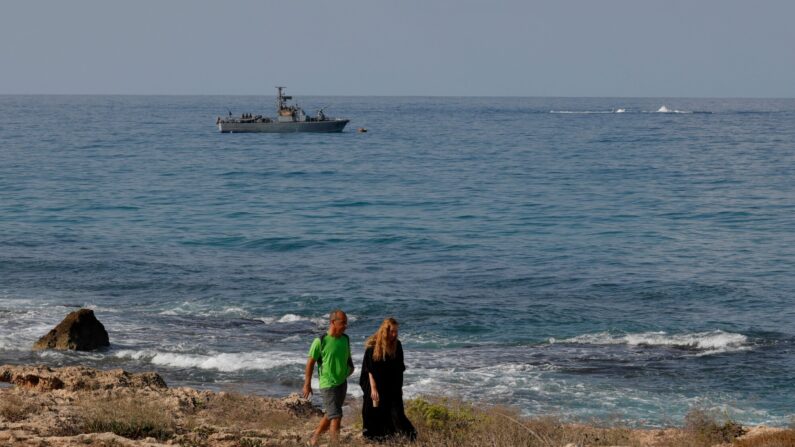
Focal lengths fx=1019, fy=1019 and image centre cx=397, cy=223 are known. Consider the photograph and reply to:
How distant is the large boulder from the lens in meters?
18.9

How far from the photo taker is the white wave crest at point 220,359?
18.3 m

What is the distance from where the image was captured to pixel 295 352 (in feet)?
64.4

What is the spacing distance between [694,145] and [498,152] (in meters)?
18.5

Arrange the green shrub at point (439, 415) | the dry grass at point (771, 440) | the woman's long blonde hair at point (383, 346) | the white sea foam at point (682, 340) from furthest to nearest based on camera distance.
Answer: the white sea foam at point (682, 340) < the green shrub at point (439, 415) < the dry grass at point (771, 440) < the woman's long blonde hair at point (383, 346)

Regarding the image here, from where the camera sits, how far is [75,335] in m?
19.0

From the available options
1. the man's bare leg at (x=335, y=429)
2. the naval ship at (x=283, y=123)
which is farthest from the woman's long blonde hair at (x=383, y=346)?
the naval ship at (x=283, y=123)

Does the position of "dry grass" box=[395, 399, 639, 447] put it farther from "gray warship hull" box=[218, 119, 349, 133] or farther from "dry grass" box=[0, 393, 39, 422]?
"gray warship hull" box=[218, 119, 349, 133]

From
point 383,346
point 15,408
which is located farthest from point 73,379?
point 383,346

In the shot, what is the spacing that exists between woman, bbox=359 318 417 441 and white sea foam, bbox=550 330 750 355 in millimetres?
10100

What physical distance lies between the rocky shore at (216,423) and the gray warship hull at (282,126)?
93250mm

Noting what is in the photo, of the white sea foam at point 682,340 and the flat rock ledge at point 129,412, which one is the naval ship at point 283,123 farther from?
the flat rock ledge at point 129,412

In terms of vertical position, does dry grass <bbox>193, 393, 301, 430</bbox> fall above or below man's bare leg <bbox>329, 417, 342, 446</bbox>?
below

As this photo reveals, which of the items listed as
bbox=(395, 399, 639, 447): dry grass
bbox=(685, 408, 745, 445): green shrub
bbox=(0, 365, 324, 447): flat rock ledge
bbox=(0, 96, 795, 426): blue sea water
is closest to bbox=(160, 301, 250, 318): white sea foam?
bbox=(0, 96, 795, 426): blue sea water

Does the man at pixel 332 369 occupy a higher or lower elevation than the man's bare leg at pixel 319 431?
higher
